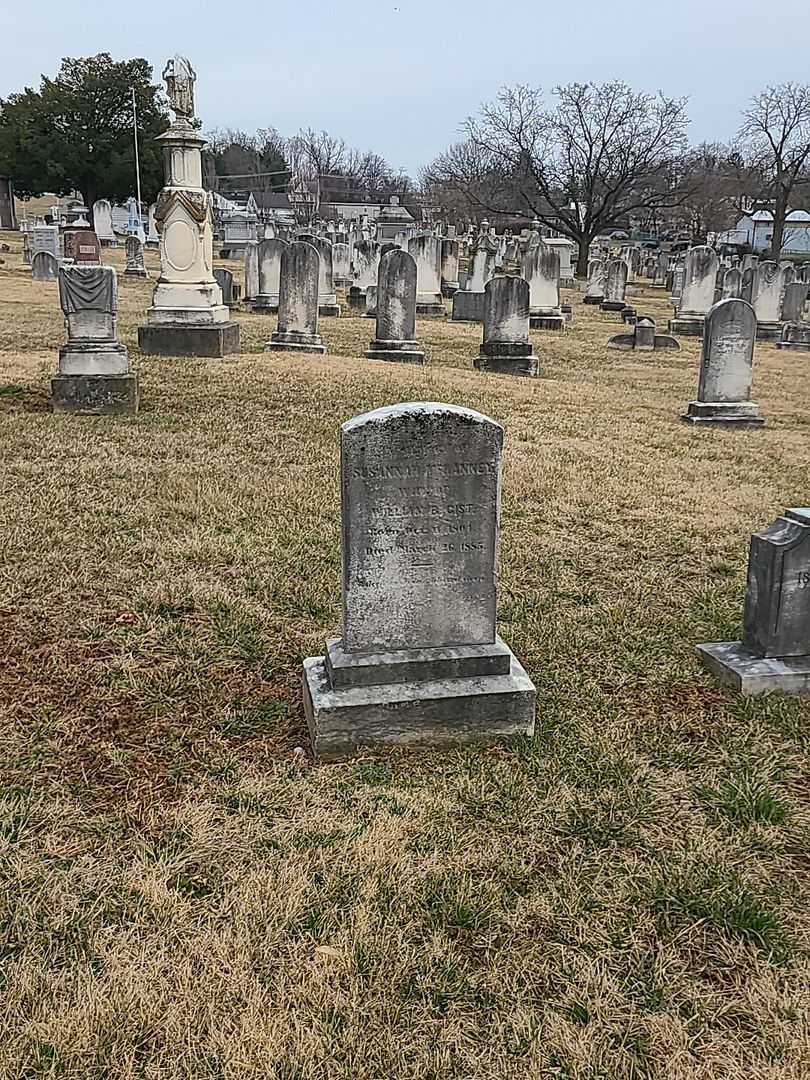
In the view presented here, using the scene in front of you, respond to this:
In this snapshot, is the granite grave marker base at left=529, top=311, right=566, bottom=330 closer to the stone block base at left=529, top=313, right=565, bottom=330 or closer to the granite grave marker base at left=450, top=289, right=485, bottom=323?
the stone block base at left=529, top=313, right=565, bottom=330

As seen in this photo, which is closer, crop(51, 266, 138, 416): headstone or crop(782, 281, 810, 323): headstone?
crop(51, 266, 138, 416): headstone

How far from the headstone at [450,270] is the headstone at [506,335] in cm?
1307

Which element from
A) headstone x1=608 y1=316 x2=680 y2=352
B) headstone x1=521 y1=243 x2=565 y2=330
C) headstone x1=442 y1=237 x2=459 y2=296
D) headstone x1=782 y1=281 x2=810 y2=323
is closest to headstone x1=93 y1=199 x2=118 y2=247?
headstone x1=442 y1=237 x2=459 y2=296

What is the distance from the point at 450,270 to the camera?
27.4m

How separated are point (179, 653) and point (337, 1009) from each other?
2.16 m

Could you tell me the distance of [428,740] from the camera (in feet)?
11.6

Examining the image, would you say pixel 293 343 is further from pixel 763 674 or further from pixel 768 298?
pixel 768 298

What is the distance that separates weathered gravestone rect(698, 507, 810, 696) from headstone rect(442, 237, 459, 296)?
75.9ft

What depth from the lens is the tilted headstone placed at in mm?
21781

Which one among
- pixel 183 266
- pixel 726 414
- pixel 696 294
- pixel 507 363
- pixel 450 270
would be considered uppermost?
pixel 450 270

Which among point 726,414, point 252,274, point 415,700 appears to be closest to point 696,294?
point 252,274

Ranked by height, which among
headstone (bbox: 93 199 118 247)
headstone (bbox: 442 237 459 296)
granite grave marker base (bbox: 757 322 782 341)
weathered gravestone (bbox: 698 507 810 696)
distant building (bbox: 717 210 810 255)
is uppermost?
distant building (bbox: 717 210 810 255)

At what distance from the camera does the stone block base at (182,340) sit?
458 inches

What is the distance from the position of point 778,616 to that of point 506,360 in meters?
9.94
